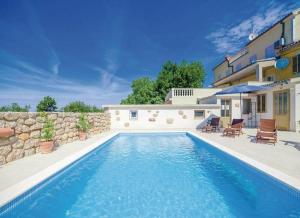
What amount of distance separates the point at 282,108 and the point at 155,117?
34.2ft

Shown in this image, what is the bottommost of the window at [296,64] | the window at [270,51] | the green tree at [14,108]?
the green tree at [14,108]

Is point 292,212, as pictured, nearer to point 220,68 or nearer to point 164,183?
point 164,183

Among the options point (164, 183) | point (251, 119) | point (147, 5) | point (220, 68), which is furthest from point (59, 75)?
point (164, 183)

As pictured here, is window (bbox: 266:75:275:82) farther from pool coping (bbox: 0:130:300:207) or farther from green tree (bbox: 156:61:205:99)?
green tree (bbox: 156:61:205:99)

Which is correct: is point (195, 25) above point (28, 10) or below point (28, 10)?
above

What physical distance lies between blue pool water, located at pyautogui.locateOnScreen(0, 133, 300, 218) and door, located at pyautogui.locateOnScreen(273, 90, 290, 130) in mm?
9624

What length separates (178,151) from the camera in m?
9.32

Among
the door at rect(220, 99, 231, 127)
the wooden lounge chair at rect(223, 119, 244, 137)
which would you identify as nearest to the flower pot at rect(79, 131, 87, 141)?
the wooden lounge chair at rect(223, 119, 244, 137)

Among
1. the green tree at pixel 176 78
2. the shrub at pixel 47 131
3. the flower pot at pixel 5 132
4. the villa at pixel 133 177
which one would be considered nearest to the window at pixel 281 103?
the villa at pixel 133 177

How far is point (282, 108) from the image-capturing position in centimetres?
1398

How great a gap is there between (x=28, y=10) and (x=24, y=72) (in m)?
23.0

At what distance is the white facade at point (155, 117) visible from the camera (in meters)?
18.2

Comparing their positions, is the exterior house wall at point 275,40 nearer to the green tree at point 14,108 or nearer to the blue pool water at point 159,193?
the blue pool water at point 159,193

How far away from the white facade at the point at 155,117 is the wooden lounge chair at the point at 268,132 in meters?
8.28
